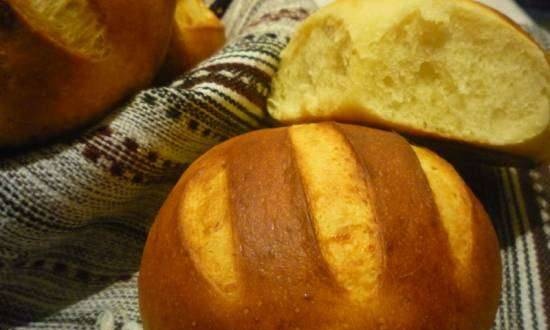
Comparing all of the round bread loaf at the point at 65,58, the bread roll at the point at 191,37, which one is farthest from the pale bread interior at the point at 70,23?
the bread roll at the point at 191,37

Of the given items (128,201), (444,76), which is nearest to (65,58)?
(128,201)

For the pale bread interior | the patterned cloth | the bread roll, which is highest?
the pale bread interior

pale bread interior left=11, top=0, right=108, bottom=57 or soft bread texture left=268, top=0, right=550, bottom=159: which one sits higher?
pale bread interior left=11, top=0, right=108, bottom=57

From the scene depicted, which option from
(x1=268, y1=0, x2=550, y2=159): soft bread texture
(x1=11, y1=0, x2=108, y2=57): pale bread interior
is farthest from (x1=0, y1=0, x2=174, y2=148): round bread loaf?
(x1=268, y1=0, x2=550, y2=159): soft bread texture

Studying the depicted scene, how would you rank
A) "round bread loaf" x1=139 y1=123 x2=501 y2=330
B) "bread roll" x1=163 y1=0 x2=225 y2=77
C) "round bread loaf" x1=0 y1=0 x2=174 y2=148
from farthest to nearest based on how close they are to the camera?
"bread roll" x1=163 y1=0 x2=225 y2=77
"round bread loaf" x1=0 y1=0 x2=174 y2=148
"round bread loaf" x1=139 y1=123 x2=501 y2=330

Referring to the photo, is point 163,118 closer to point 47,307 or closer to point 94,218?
point 94,218

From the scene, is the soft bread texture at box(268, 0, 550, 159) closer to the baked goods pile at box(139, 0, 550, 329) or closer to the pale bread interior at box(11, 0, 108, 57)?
the baked goods pile at box(139, 0, 550, 329)
